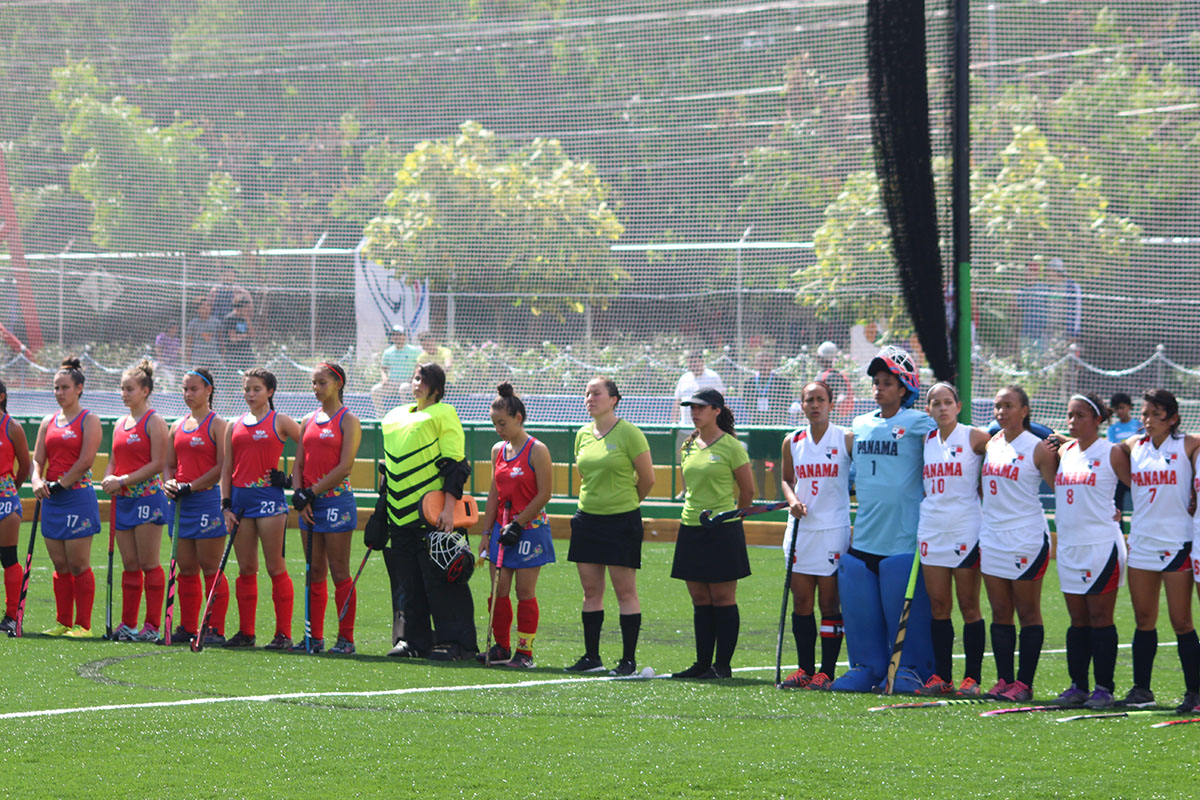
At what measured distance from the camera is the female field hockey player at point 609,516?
9000 mm

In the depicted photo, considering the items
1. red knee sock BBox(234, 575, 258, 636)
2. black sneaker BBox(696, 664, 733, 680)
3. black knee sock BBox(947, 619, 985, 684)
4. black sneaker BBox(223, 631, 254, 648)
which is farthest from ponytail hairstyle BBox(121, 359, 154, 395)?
black knee sock BBox(947, 619, 985, 684)

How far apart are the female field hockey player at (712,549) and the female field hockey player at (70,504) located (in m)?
4.05

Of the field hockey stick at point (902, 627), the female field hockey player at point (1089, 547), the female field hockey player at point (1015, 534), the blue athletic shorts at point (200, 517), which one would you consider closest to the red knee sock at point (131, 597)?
the blue athletic shorts at point (200, 517)

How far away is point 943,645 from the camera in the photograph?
26.2ft

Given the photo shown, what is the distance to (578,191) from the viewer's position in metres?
16.3

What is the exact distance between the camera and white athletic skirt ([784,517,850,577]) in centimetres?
839

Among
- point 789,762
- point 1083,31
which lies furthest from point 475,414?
point 789,762

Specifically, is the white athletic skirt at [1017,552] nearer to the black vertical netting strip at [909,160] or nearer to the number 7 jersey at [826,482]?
the number 7 jersey at [826,482]

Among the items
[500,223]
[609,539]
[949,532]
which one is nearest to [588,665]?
[609,539]

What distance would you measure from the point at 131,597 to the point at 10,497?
115 cm

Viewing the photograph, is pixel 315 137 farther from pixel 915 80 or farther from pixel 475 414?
pixel 915 80

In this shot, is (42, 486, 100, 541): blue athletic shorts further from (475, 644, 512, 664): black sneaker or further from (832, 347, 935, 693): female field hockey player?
(832, 347, 935, 693): female field hockey player

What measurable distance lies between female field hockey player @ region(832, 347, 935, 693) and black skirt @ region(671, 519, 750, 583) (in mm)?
650

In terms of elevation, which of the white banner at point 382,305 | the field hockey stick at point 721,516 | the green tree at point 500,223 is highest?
the green tree at point 500,223
